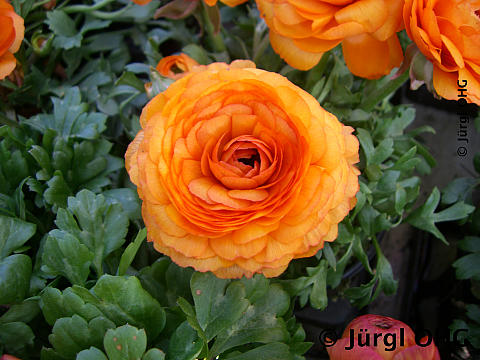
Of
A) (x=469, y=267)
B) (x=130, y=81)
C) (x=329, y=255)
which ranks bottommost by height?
(x=469, y=267)

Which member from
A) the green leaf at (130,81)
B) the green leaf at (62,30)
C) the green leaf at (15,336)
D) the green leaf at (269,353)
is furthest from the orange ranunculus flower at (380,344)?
the green leaf at (62,30)

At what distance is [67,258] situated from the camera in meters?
0.45

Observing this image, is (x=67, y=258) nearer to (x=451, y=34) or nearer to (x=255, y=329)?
(x=255, y=329)

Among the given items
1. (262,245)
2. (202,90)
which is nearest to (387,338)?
(262,245)

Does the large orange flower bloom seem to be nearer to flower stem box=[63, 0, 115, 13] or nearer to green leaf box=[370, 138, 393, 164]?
green leaf box=[370, 138, 393, 164]

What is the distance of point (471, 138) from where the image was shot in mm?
853

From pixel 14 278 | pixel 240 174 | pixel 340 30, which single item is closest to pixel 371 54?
pixel 340 30

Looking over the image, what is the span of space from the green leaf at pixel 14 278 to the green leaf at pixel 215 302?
160 millimetres

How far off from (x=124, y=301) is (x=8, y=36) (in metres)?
0.30

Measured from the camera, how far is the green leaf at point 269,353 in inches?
17.2

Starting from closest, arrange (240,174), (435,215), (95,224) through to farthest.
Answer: (240,174), (95,224), (435,215)

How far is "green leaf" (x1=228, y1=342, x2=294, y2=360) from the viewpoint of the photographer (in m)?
0.44

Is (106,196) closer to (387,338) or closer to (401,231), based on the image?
(387,338)

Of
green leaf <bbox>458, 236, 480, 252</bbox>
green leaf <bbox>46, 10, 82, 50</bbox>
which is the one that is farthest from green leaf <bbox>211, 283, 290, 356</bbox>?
green leaf <bbox>46, 10, 82, 50</bbox>
